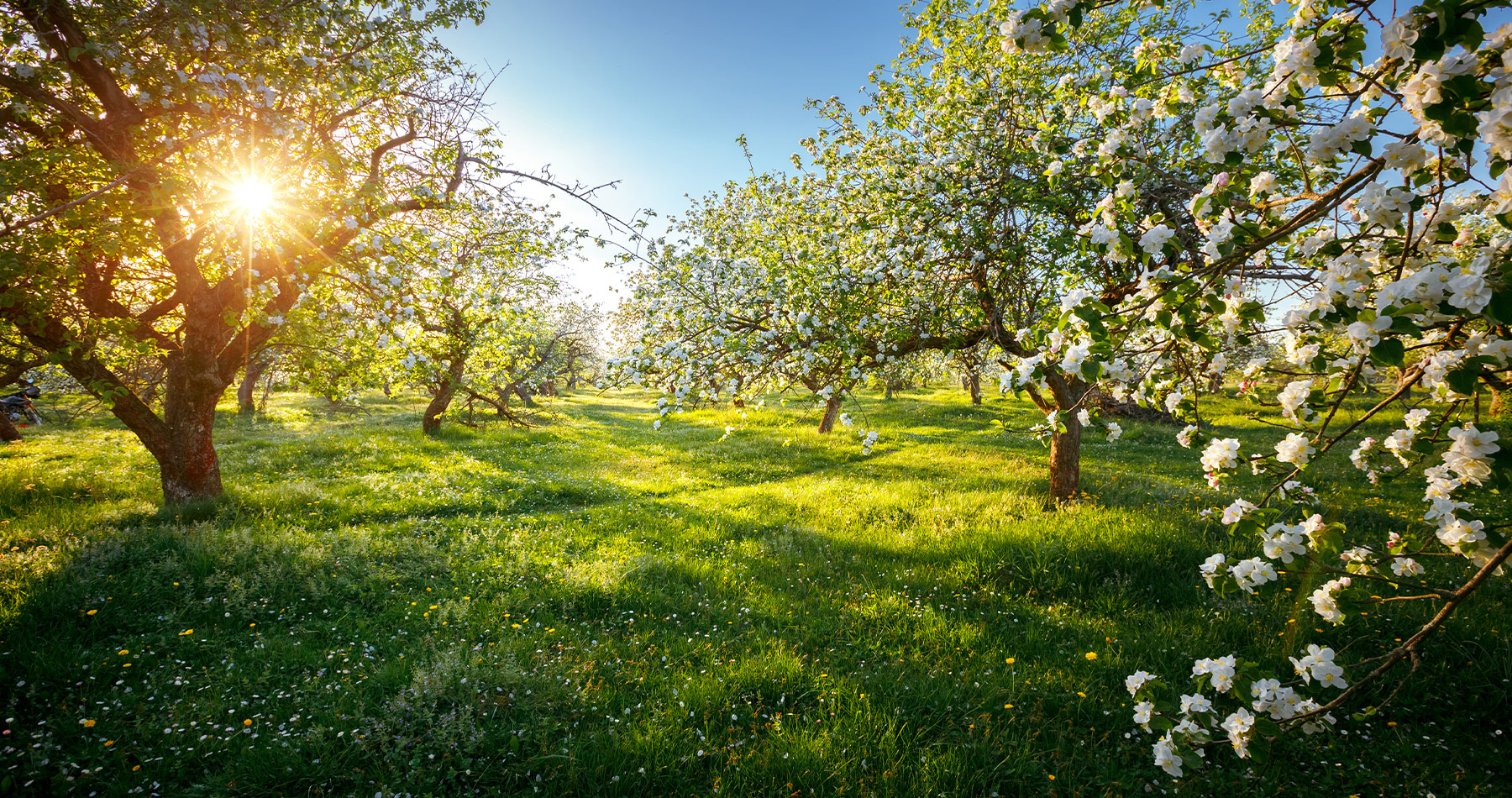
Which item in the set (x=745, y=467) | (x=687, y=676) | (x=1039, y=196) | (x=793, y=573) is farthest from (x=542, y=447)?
(x=1039, y=196)

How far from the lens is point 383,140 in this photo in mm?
9891

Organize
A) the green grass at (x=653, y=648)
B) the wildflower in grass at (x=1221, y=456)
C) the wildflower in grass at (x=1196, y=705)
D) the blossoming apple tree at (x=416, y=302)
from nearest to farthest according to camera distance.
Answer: the wildflower in grass at (x=1196, y=705)
the wildflower in grass at (x=1221, y=456)
the green grass at (x=653, y=648)
the blossoming apple tree at (x=416, y=302)

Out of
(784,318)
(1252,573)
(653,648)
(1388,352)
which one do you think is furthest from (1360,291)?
(653,648)

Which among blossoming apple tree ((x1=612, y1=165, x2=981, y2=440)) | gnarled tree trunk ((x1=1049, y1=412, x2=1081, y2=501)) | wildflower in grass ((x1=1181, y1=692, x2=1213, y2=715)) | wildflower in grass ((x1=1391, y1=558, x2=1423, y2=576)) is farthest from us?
gnarled tree trunk ((x1=1049, y1=412, x2=1081, y2=501))

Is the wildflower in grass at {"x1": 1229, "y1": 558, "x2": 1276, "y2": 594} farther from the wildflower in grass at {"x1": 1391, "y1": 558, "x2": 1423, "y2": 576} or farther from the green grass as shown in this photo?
the green grass

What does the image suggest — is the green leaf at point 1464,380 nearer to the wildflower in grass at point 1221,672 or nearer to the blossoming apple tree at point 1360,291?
the blossoming apple tree at point 1360,291

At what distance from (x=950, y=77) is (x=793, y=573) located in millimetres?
8270

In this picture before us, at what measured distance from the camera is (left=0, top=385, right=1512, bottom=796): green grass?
173 inches

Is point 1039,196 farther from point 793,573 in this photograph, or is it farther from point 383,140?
point 383,140

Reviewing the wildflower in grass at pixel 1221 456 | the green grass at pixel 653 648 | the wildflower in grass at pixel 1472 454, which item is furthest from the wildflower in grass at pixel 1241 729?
the green grass at pixel 653 648

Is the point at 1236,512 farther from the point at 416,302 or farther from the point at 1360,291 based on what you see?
the point at 416,302

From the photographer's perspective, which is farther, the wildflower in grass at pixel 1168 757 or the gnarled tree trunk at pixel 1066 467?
the gnarled tree trunk at pixel 1066 467

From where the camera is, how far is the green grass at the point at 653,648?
441 centimetres

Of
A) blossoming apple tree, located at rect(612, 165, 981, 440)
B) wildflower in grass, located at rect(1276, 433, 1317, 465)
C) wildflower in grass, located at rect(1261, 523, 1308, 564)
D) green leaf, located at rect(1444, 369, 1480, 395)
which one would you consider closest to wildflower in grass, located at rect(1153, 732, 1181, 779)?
wildflower in grass, located at rect(1261, 523, 1308, 564)
